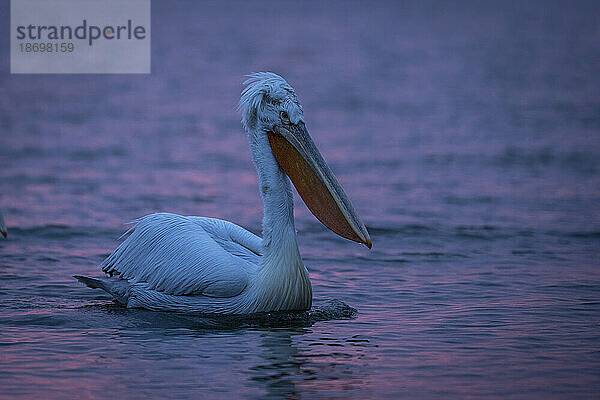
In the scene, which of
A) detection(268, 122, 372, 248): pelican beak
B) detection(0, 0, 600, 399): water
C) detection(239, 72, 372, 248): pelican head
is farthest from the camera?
detection(239, 72, 372, 248): pelican head

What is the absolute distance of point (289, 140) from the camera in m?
5.78

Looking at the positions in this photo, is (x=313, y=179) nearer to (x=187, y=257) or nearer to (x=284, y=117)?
(x=284, y=117)

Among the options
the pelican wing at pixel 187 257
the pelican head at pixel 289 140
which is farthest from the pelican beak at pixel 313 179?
the pelican wing at pixel 187 257

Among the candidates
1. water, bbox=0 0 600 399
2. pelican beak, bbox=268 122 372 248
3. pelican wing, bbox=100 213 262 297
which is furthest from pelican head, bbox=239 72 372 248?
water, bbox=0 0 600 399

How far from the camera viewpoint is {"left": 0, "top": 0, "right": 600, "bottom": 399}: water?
4918 millimetres

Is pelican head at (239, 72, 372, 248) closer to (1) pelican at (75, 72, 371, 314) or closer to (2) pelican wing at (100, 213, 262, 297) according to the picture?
(1) pelican at (75, 72, 371, 314)

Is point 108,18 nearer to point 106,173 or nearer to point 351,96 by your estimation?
point 351,96

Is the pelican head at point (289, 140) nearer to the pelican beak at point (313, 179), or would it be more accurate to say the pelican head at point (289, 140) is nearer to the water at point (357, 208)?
the pelican beak at point (313, 179)

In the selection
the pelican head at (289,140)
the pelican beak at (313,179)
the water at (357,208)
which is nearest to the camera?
the water at (357,208)

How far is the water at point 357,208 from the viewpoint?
492cm

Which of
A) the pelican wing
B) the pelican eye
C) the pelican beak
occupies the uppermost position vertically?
the pelican eye

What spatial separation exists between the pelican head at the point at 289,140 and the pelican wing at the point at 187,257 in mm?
491

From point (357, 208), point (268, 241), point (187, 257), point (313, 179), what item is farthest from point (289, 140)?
point (357, 208)

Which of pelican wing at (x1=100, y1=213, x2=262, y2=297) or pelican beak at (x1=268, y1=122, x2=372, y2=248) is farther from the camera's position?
pelican wing at (x1=100, y1=213, x2=262, y2=297)
